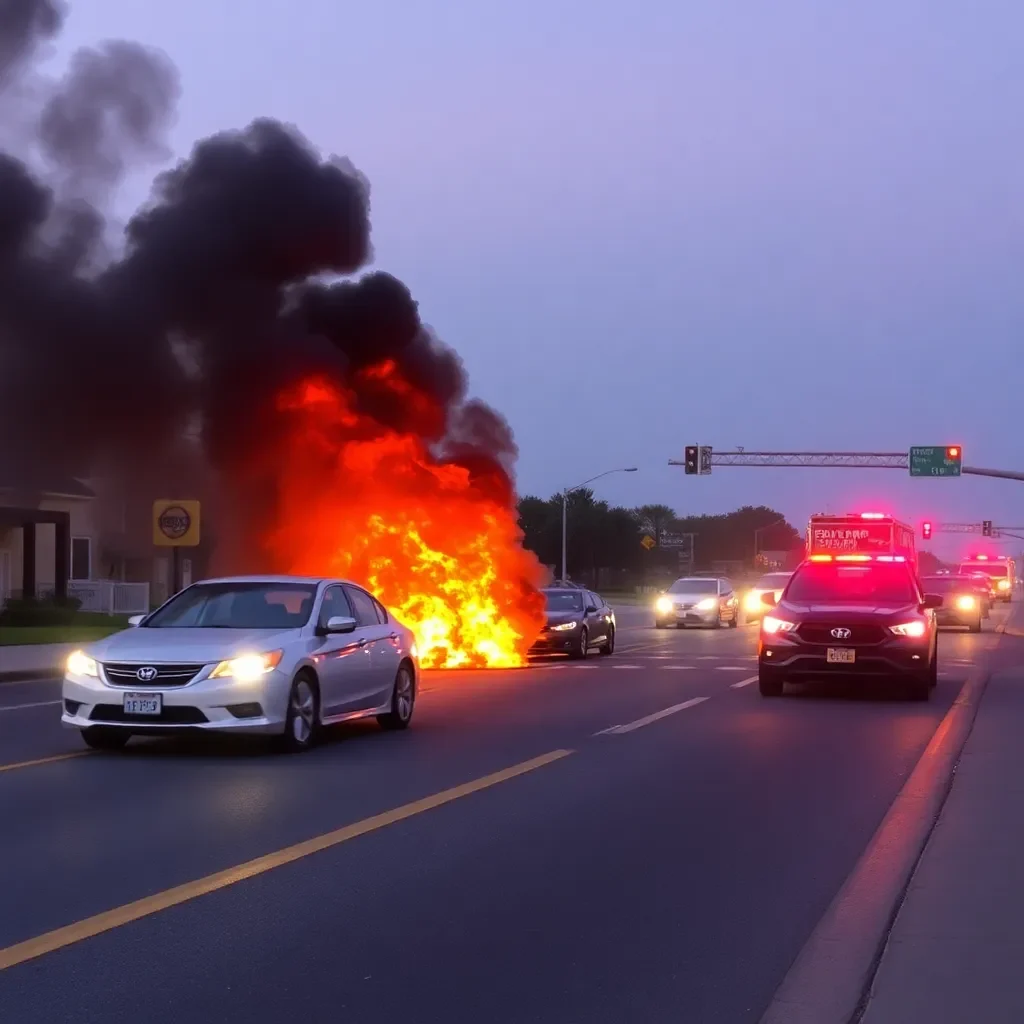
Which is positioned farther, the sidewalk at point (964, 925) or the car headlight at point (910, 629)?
the car headlight at point (910, 629)

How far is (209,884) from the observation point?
292 inches

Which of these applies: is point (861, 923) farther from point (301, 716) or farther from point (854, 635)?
point (854, 635)

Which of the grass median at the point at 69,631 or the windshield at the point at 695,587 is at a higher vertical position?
the windshield at the point at 695,587

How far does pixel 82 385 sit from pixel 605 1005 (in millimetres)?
24617

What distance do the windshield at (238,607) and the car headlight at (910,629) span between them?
7665 mm

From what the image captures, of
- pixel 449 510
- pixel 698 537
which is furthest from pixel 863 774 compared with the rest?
pixel 698 537

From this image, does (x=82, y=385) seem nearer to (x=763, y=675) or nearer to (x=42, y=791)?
(x=763, y=675)

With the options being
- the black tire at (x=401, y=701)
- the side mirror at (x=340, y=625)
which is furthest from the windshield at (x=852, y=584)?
the side mirror at (x=340, y=625)

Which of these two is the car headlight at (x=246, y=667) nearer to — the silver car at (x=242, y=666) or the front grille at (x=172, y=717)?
the silver car at (x=242, y=666)

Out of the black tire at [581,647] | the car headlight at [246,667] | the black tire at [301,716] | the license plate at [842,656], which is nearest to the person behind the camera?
the car headlight at [246,667]

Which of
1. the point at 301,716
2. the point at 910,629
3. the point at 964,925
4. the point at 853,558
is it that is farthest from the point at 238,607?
the point at 853,558

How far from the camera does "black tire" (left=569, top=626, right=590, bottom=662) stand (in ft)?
88.9

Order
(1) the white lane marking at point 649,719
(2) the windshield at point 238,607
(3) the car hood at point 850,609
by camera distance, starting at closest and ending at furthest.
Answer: (2) the windshield at point 238,607 → (1) the white lane marking at point 649,719 → (3) the car hood at point 850,609

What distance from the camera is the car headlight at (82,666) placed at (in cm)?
1203
